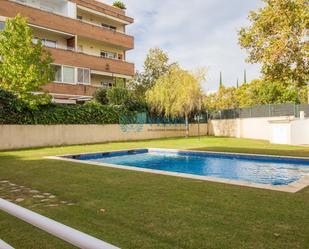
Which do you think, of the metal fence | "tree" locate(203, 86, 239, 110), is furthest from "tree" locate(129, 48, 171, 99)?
"tree" locate(203, 86, 239, 110)

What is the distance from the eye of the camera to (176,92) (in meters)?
26.2

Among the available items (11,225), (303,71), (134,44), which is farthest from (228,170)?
(134,44)

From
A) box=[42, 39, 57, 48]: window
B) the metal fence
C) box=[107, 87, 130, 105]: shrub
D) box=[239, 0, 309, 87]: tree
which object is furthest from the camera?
box=[42, 39, 57, 48]: window

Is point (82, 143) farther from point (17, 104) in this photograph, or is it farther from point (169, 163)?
point (169, 163)

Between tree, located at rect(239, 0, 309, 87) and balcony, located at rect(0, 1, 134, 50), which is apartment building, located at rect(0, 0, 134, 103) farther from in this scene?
tree, located at rect(239, 0, 309, 87)

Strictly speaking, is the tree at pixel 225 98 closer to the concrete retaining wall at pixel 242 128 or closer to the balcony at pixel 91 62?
the concrete retaining wall at pixel 242 128

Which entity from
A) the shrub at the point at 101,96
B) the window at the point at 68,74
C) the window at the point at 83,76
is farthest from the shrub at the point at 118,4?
the shrub at the point at 101,96

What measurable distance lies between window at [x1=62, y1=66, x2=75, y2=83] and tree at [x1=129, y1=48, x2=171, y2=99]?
856cm

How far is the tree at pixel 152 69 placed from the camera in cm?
3281

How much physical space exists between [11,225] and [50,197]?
5.05 feet

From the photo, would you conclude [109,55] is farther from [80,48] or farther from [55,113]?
[55,113]

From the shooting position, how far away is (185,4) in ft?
54.2

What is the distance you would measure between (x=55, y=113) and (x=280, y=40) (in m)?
14.5

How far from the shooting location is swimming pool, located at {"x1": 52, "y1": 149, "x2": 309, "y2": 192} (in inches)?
389
